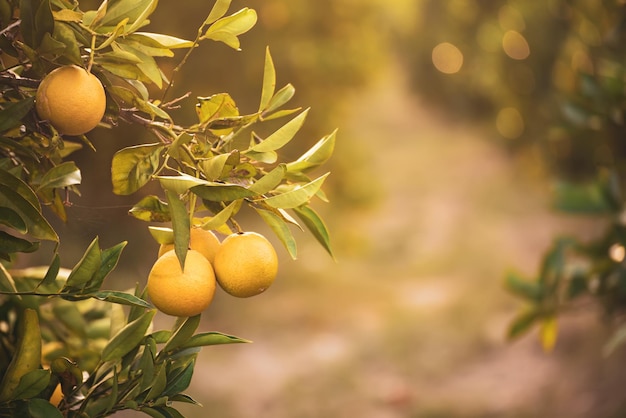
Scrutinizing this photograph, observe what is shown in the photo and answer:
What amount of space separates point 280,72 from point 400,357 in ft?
4.05

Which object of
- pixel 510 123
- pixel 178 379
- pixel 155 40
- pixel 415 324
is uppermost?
pixel 510 123

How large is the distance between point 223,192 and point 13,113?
15cm

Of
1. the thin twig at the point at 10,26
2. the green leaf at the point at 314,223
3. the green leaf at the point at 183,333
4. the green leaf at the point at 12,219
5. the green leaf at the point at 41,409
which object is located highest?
the thin twig at the point at 10,26

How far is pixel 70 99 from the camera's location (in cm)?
41

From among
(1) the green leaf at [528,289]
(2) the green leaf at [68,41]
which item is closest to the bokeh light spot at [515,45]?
(1) the green leaf at [528,289]

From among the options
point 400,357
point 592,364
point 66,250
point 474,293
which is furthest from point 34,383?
point 474,293

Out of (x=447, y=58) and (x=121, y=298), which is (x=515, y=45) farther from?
(x=121, y=298)

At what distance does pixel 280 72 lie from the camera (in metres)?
2.56

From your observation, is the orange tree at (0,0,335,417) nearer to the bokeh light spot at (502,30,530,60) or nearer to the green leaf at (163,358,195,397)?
the green leaf at (163,358,195,397)

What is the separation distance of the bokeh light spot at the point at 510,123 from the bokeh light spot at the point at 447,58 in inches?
31.0

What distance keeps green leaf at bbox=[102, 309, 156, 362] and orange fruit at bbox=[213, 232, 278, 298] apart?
9cm

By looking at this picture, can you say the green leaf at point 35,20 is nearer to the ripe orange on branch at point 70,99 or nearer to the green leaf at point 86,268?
the ripe orange on branch at point 70,99

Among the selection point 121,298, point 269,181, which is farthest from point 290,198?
point 121,298

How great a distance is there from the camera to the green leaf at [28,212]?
1.41ft
